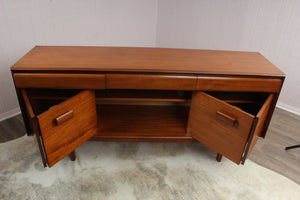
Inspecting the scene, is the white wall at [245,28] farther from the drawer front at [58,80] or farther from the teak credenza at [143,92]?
the drawer front at [58,80]

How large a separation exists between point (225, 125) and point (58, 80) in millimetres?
836

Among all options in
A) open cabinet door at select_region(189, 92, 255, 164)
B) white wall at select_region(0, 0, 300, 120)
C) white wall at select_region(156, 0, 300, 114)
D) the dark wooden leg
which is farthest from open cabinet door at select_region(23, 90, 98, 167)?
white wall at select_region(156, 0, 300, 114)

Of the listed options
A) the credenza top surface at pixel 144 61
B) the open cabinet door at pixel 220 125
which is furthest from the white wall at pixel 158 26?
the open cabinet door at pixel 220 125

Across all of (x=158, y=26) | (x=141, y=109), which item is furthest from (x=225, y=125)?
(x=158, y=26)

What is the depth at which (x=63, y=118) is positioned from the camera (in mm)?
1036

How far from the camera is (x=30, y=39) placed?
169cm

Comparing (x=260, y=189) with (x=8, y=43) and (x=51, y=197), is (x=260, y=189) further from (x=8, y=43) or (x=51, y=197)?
(x=8, y=43)

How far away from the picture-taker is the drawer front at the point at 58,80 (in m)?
1.13

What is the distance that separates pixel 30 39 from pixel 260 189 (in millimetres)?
1765

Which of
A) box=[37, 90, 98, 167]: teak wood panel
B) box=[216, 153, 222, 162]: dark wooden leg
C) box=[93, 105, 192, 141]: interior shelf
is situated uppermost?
box=[37, 90, 98, 167]: teak wood panel

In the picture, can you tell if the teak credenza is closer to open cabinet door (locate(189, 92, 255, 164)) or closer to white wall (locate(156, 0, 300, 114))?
open cabinet door (locate(189, 92, 255, 164))

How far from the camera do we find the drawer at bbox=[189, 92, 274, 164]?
3.38 feet

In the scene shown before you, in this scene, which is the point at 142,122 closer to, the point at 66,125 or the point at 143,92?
the point at 143,92

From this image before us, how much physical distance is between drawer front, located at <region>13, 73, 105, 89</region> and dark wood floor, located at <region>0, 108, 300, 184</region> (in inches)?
22.4
